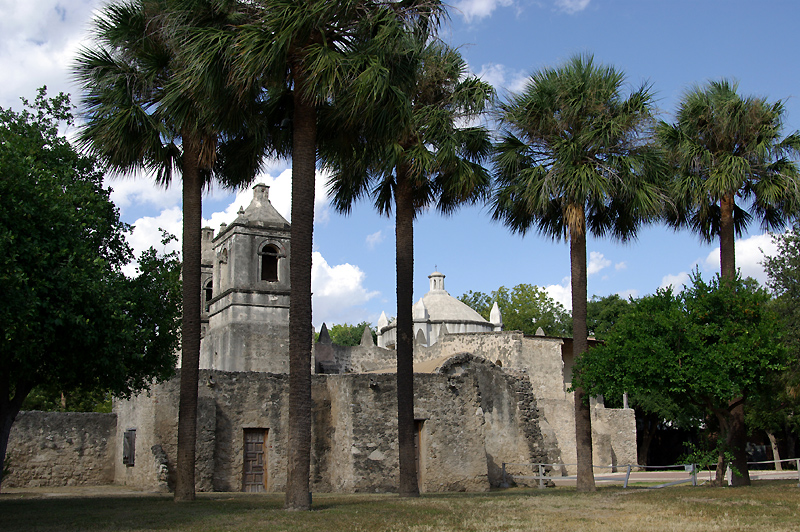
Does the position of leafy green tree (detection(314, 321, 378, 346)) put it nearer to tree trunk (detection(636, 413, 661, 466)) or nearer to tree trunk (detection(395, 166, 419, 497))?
tree trunk (detection(636, 413, 661, 466))

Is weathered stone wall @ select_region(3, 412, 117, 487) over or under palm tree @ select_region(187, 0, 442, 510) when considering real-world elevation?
under

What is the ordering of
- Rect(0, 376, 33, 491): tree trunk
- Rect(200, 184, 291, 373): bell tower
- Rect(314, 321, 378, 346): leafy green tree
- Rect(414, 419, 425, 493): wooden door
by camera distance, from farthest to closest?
Rect(314, 321, 378, 346): leafy green tree
Rect(200, 184, 291, 373): bell tower
Rect(414, 419, 425, 493): wooden door
Rect(0, 376, 33, 491): tree trunk

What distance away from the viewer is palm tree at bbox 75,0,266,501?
13.6 m

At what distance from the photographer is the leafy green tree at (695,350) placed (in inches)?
587

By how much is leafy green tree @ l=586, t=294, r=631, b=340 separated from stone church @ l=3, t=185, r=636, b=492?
22.7 m

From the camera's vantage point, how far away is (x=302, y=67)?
12359mm

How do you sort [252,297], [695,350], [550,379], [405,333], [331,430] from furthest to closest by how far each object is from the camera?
[550,379] → [252,297] → [331,430] → [405,333] → [695,350]

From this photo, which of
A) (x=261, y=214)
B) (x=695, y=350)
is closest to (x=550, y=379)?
(x=261, y=214)

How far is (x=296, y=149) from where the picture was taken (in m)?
12.7

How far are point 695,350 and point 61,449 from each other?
17.5 metres

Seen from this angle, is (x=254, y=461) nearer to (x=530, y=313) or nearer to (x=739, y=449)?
(x=739, y=449)

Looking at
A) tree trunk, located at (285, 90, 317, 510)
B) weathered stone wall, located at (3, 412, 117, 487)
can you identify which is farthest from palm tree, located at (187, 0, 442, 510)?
weathered stone wall, located at (3, 412, 117, 487)

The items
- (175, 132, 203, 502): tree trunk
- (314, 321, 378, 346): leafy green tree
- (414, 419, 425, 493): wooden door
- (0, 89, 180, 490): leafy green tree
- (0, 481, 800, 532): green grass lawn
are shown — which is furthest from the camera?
(314, 321, 378, 346): leafy green tree

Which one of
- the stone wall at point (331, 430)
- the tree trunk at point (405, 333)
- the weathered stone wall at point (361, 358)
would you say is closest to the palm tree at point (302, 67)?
the tree trunk at point (405, 333)
